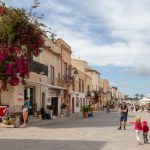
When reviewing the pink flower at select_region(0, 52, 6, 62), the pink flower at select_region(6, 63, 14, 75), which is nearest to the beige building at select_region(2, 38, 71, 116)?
the pink flower at select_region(6, 63, 14, 75)

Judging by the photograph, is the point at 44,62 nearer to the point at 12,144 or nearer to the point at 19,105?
the point at 19,105

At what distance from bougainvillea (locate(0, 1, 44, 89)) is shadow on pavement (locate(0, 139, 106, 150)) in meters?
7.13

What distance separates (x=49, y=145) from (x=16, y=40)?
9.11 meters

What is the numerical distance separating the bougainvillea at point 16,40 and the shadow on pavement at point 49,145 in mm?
7134

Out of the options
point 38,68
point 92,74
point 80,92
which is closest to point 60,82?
point 38,68

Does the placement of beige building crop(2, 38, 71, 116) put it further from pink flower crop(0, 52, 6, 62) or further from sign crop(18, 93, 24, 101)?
pink flower crop(0, 52, 6, 62)

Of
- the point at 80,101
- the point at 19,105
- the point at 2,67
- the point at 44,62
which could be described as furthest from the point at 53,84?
the point at 80,101

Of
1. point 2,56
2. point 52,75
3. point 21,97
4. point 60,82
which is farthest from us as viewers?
point 60,82

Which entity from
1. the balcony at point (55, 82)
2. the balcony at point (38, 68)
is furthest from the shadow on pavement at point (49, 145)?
the balcony at point (55, 82)

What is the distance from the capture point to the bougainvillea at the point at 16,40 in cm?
2420

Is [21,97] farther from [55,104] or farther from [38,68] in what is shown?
[55,104]

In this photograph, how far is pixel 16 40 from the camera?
24344 millimetres

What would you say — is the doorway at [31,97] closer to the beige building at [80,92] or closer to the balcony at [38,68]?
the balcony at [38,68]

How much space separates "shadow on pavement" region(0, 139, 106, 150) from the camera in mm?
15595
